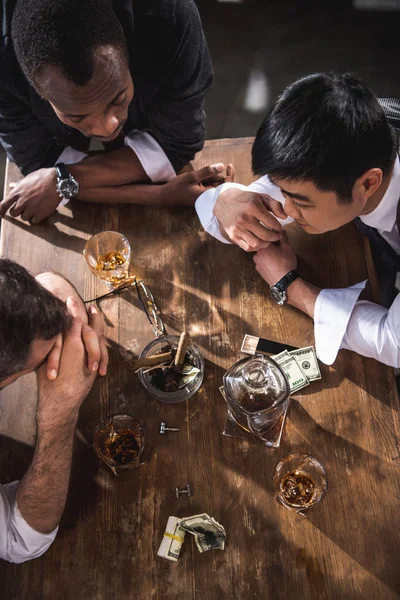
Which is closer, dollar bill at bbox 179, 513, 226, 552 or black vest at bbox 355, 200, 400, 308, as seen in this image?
dollar bill at bbox 179, 513, 226, 552

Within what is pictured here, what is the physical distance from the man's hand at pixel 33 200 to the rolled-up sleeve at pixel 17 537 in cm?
94

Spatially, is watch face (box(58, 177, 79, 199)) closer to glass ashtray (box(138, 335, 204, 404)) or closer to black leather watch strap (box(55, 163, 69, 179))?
black leather watch strap (box(55, 163, 69, 179))

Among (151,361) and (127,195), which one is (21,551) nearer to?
(151,361)

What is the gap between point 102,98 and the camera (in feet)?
5.05

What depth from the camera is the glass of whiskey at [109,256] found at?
1736mm

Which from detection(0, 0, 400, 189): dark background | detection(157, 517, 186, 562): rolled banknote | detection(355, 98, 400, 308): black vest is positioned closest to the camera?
detection(157, 517, 186, 562): rolled banknote

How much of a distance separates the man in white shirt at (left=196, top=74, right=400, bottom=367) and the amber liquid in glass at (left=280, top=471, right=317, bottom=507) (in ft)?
1.14

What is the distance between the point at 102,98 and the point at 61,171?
461mm

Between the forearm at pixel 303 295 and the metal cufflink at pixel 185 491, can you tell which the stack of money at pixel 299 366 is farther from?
the metal cufflink at pixel 185 491

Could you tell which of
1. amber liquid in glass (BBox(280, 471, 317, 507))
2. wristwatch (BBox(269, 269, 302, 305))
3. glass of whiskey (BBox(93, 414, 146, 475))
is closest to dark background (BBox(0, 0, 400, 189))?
wristwatch (BBox(269, 269, 302, 305))

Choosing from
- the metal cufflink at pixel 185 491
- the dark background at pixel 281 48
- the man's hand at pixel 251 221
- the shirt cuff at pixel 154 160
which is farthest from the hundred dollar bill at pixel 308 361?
the dark background at pixel 281 48

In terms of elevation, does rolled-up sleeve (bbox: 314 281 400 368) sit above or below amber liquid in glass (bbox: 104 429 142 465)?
above

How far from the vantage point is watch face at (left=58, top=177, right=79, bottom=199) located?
1878mm

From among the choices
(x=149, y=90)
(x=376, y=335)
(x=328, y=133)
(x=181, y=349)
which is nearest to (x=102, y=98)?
(x=149, y=90)
